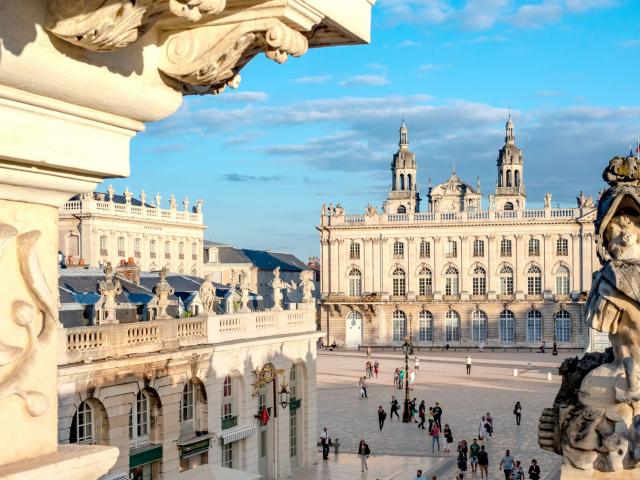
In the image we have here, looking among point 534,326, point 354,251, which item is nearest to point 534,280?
point 534,326

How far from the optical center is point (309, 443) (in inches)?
1153

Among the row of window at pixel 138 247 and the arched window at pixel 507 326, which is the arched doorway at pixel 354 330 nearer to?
the arched window at pixel 507 326

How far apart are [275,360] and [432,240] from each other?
5695cm

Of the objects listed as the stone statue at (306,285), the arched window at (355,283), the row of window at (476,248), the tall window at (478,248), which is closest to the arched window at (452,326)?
the row of window at (476,248)

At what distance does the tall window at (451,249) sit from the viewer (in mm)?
82625

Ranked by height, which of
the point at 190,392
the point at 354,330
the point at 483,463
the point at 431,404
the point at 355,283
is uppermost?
the point at 355,283

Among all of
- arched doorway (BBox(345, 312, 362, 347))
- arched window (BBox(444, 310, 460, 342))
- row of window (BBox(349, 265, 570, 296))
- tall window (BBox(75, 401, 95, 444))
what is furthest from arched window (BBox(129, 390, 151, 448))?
arched doorway (BBox(345, 312, 362, 347))

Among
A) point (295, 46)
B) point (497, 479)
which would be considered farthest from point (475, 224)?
point (295, 46)

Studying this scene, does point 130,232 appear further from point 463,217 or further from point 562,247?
point 562,247

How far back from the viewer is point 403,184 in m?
96.6

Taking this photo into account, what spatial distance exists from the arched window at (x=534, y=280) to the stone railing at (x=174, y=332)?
53.2 meters

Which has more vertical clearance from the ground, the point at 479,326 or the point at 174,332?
the point at 174,332

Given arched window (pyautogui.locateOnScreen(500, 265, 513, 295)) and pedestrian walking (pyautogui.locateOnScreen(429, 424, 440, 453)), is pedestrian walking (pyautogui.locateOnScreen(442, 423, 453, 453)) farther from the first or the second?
arched window (pyautogui.locateOnScreen(500, 265, 513, 295))

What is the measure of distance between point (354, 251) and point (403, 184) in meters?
14.6
